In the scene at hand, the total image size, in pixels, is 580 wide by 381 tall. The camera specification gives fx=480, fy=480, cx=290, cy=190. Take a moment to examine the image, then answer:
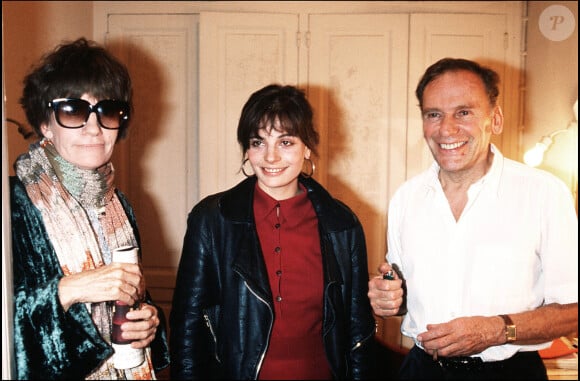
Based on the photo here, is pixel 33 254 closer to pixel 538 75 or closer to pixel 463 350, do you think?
pixel 463 350

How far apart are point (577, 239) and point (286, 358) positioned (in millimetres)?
705

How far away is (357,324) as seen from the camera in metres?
1.23

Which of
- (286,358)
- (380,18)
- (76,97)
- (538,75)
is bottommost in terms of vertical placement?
(286,358)

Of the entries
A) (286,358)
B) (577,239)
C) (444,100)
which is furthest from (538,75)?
(286,358)

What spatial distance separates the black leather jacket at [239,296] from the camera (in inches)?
44.9

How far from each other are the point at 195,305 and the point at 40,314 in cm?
40

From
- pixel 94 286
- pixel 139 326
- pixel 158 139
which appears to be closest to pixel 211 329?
pixel 139 326

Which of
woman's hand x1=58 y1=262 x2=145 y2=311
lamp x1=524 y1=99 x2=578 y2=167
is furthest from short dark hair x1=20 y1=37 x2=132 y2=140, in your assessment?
lamp x1=524 y1=99 x2=578 y2=167

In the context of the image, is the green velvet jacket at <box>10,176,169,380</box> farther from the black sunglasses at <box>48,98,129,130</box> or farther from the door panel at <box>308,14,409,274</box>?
the door panel at <box>308,14,409,274</box>

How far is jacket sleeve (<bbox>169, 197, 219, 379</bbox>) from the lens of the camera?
1.14m

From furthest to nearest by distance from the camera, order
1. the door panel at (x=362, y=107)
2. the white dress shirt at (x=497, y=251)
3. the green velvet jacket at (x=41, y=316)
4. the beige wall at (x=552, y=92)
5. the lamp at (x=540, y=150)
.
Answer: the door panel at (x=362, y=107) → the lamp at (x=540, y=150) → the beige wall at (x=552, y=92) → the white dress shirt at (x=497, y=251) → the green velvet jacket at (x=41, y=316)

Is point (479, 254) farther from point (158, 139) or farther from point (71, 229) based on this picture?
point (158, 139)

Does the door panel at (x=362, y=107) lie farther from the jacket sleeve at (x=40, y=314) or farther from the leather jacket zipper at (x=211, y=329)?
the jacket sleeve at (x=40, y=314)

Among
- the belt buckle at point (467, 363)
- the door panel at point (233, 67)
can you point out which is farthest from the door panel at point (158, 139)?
the belt buckle at point (467, 363)
